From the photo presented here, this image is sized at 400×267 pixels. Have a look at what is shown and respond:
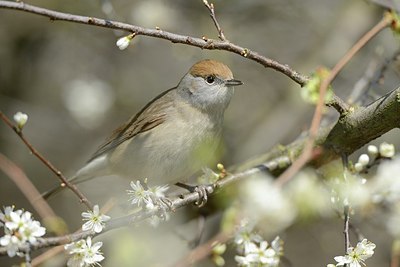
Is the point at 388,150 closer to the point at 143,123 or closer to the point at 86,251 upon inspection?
the point at 86,251

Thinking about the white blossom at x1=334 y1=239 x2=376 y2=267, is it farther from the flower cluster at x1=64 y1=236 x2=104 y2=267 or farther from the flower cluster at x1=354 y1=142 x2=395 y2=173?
the flower cluster at x1=64 y1=236 x2=104 y2=267

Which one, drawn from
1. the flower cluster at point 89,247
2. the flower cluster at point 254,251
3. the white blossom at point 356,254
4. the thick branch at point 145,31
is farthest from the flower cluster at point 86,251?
the white blossom at point 356,254

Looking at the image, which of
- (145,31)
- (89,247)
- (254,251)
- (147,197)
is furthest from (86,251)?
(145,31)

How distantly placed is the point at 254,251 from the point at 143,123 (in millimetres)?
1853

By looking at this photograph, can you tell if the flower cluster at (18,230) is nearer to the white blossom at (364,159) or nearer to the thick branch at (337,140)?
the thick branch at (337,140)

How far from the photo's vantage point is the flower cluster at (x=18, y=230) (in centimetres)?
249

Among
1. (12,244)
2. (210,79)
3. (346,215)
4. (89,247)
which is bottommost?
(12,244)

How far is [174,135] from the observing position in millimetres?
4473

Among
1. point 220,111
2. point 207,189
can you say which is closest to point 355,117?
point 207,189

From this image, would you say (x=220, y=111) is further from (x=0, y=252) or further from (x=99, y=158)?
(x=0, y=252)

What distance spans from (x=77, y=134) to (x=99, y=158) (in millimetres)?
3338

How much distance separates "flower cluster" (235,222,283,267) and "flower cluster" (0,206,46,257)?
1.13m

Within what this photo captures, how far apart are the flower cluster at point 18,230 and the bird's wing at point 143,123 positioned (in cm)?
220

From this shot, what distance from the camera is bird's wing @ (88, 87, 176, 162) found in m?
4.71
